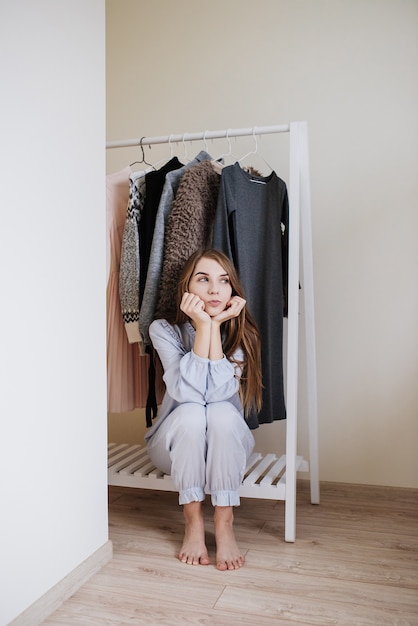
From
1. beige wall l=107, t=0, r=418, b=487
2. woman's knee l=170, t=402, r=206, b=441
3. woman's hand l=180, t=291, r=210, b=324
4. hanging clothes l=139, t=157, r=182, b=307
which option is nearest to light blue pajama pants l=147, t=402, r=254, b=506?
woman's knee l=170, t=402, r=206, b=441

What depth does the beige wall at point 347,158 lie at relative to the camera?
91.9 inches

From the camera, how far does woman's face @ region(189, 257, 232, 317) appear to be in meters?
1.79

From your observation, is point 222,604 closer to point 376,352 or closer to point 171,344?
point 171,344

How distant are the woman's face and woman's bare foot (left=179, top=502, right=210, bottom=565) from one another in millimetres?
541

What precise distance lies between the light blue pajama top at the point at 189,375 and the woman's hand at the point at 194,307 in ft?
0.34

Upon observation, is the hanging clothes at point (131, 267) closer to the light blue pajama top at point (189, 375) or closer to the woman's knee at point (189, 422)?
the light blue pajama top at point (189, 375)

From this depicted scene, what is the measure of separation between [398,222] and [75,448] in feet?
4.84

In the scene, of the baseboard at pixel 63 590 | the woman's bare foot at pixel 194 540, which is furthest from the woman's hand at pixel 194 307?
the baseboard at pixel 63 590

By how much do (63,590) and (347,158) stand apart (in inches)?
70.2

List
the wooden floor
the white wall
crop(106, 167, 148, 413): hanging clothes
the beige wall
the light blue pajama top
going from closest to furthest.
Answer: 1. the white wall
2. the wooden floor
3. the light blue pajama top
4. crop(106, 167, 148, 413): hanging clothes
5. the beige wall

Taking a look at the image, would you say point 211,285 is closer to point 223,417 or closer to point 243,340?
point 243,340

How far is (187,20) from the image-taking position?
2.61 metres

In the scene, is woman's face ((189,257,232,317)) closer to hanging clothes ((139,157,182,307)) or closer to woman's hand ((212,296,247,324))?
woman's hand ((212,296,247,324))

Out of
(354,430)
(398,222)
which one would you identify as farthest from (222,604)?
(398,222)
